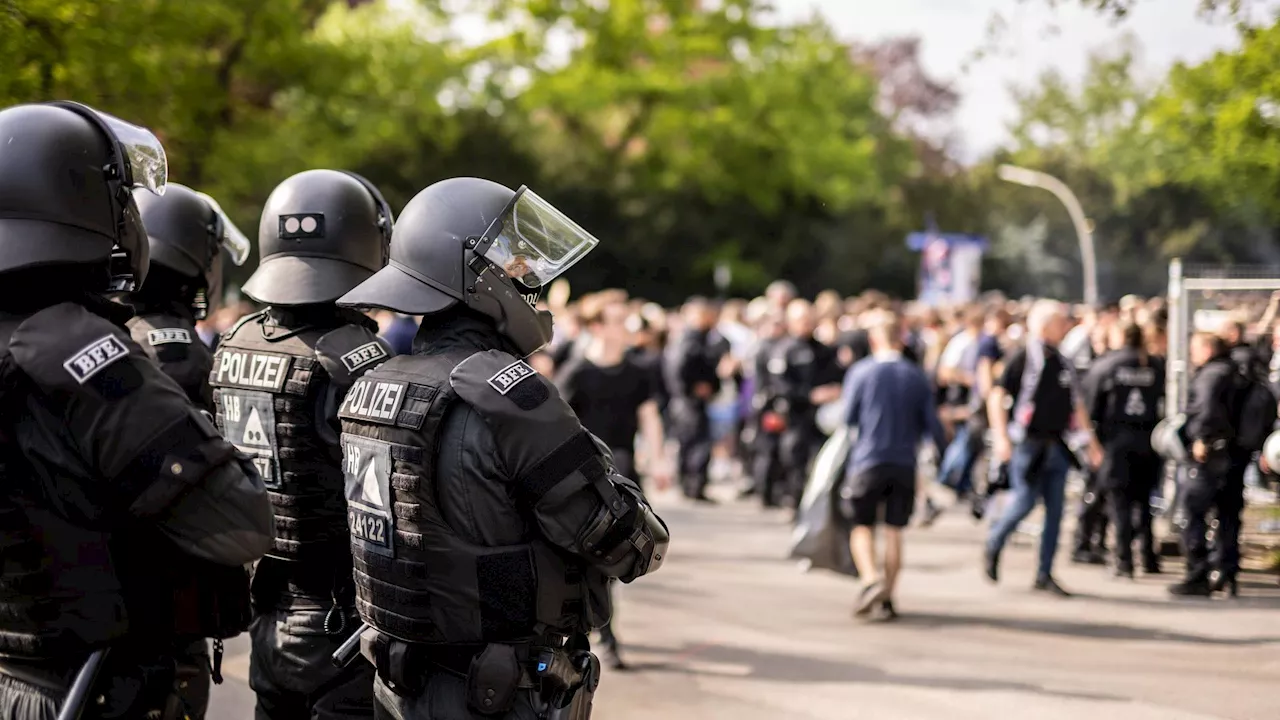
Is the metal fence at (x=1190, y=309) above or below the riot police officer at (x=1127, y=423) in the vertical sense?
above

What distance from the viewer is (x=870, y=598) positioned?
907 cm

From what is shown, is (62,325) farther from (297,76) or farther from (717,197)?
(717,197)

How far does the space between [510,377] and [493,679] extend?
72cm

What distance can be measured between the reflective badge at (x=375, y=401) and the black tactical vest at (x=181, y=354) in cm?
110

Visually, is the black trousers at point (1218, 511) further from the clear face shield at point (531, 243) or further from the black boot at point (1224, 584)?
the clear face shield at point (531, 243)

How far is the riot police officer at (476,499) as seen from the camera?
131 inches

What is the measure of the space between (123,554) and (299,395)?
1162 mm

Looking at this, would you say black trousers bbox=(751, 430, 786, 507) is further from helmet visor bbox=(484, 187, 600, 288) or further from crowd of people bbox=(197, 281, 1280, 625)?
helmet visor bbox=(484, 187, 600, 288)

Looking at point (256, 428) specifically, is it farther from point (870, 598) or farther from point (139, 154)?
point (870, 598)

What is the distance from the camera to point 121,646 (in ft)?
10.0

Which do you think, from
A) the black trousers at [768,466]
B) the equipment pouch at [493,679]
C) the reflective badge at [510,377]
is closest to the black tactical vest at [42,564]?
the equipment pouch at [493,679]

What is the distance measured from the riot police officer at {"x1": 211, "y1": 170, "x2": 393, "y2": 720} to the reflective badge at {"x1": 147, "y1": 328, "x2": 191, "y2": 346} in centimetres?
32

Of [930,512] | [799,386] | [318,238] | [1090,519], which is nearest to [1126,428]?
[1090,519]

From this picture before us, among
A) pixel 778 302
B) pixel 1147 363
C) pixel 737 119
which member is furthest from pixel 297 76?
pixel 737 119
